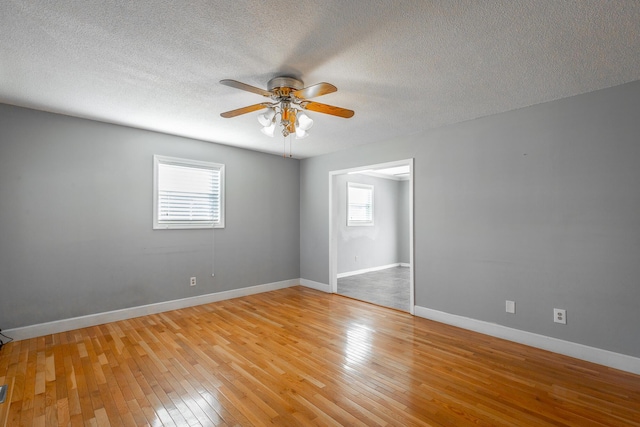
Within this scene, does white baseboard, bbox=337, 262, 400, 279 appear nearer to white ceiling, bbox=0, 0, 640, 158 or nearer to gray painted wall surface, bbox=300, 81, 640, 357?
gray painted wall surface, bbox=300, 81, 640, 357

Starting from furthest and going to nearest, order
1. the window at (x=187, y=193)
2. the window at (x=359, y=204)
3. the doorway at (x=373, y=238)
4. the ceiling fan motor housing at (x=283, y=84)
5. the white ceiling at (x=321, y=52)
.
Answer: the window at (x=359, y=204) < the doorway at (x=373, y=238) < the window at (x=187, y=193) < the ceiling fan motor housing at (x=283, y=84) < the white ceiling at (x=321, y=52)

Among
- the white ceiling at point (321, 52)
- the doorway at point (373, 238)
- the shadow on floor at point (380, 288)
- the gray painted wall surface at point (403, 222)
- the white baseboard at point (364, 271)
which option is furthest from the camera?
the gray painted wall surface at point (403, 222)

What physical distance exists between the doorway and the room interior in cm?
84

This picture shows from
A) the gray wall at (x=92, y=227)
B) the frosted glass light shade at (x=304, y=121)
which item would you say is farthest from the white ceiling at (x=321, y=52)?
the gray wall at (x=92, y=227)

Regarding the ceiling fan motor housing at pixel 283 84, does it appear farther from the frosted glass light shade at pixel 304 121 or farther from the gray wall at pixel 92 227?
the gray wall at pixel 92 227

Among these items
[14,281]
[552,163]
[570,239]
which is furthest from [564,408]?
[14,281]

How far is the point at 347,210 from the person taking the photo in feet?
22.5

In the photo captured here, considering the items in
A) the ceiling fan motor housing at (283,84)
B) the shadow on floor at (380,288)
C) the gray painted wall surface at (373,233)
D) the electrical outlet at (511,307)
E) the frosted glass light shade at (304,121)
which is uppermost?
the ceiling fan motor housing at (283,84)

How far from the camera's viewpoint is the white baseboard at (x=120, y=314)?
323 cm

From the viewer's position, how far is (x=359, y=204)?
7211mm

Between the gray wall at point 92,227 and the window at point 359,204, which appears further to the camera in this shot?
the window at point 359,204

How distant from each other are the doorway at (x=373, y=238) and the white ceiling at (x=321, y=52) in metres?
2.01

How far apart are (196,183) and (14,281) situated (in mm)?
2291

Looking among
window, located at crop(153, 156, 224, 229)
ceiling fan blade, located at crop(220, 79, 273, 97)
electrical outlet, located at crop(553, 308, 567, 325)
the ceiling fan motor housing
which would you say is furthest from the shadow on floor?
ceiling fan blade, located at crop(220, 79, 273, 97)
